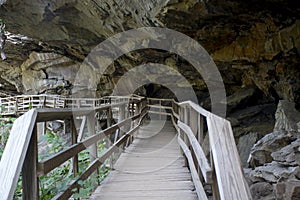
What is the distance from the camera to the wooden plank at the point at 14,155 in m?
1.02

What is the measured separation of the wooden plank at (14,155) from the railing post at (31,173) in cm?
10

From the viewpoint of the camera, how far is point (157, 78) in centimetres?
1402

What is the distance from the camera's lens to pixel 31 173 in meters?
1.44

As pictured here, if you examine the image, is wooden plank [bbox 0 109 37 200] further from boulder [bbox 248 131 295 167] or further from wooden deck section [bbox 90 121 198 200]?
boulder [bbox 248 131 295 167]

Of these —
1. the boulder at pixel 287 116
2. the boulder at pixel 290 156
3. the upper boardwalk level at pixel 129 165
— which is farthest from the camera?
the boulder at pixel 287 116

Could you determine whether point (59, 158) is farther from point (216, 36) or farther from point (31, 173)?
point (216, 36)

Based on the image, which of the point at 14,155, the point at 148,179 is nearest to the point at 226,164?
the point at 14,155

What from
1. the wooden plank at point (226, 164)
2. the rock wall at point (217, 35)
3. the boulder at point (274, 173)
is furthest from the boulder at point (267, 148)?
the wooden plank at point (226, 164)

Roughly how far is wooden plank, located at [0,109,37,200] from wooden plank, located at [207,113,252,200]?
823 mm

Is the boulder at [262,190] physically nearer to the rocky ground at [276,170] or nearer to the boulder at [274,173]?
the rocky ground at [276,170]

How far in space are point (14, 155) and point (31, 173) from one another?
0.32 metres

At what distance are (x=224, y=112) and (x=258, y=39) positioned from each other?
524 centimetres

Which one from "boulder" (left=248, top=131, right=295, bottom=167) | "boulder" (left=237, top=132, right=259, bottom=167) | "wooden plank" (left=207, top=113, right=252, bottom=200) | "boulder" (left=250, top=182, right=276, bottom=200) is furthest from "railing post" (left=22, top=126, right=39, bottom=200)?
"boulder" (left=237, top=132, right=259, bottom=167)

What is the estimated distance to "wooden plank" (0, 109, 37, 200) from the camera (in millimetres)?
1021
